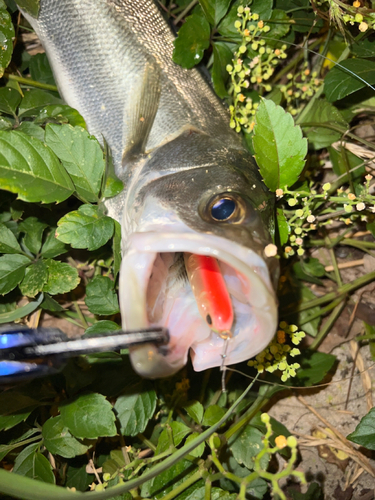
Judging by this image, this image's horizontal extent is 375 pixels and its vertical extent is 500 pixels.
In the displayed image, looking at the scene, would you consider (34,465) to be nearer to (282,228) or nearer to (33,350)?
(33,350)

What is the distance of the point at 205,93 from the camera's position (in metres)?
2.16

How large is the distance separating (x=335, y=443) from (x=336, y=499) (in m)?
Answer: 0.33

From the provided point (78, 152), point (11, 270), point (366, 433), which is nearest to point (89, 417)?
point (11, 270)

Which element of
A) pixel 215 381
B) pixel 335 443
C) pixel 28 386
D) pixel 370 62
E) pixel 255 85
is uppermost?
pixel 370 62

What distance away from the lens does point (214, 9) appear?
2182mm

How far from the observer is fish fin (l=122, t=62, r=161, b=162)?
6.38ft

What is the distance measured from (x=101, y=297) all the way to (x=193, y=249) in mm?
888

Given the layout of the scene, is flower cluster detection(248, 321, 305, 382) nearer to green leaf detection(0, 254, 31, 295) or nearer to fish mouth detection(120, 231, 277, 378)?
fish mouth detection(120, 231, 277, 378)

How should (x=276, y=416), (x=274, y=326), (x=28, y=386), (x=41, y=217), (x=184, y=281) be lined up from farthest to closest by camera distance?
1. (x=276, y=416)
2. (x=41, y=217)
3. (x=28, y=386)
4. (x=184, y=281)
5. (x=274, y=326)

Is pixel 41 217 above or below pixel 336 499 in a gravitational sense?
above

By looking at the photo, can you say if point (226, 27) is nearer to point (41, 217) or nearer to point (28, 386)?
point (41, 217)

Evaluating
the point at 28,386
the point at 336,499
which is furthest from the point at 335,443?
the point at 28,386

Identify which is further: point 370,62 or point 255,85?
point 255,85

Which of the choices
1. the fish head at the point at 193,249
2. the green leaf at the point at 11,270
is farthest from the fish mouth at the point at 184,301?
the green leaf at the point at 11,270
